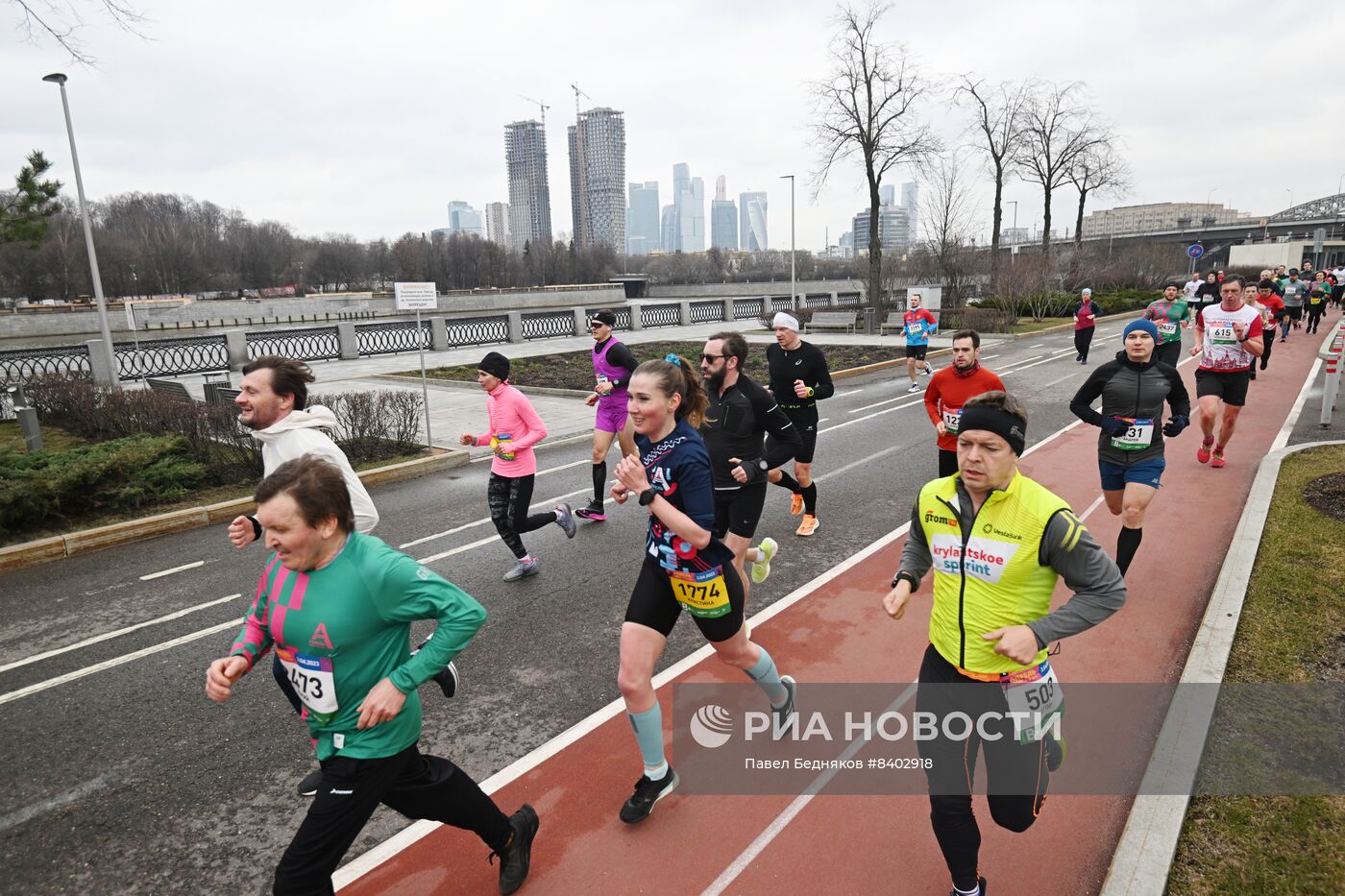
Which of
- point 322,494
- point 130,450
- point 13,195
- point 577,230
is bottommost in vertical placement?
point 130,450

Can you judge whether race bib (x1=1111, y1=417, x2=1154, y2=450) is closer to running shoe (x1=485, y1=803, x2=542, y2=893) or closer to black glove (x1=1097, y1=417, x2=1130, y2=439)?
black glove (x1=1097, y1=417, x2=1130, y2=439)

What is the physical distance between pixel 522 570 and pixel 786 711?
3.37 metres

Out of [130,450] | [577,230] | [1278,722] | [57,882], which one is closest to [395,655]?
[57,882]

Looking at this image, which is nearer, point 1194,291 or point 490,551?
point 490,551

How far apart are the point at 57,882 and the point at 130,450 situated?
767cm

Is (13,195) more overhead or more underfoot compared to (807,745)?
more overhead

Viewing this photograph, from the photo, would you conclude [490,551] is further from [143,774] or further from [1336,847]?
[1336,847]

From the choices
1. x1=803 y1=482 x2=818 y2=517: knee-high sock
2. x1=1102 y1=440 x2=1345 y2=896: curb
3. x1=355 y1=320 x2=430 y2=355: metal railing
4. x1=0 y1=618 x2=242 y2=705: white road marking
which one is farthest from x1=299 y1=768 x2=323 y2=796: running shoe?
x1=355 y1=320 x2=430 y2=355: metal railing

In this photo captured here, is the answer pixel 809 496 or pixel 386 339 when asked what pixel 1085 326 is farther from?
pixel 386 339

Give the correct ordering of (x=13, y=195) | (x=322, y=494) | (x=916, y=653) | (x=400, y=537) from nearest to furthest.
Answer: (x=322, y=494), (x=916, y=653), (x=400, y=537), (x=13, y=195)

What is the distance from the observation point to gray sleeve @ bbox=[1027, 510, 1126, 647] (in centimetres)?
262

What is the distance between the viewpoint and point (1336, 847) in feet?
10.5

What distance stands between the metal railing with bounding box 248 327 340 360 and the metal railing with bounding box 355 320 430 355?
1230 millimetres

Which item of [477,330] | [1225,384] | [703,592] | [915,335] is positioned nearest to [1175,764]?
[703,592]
